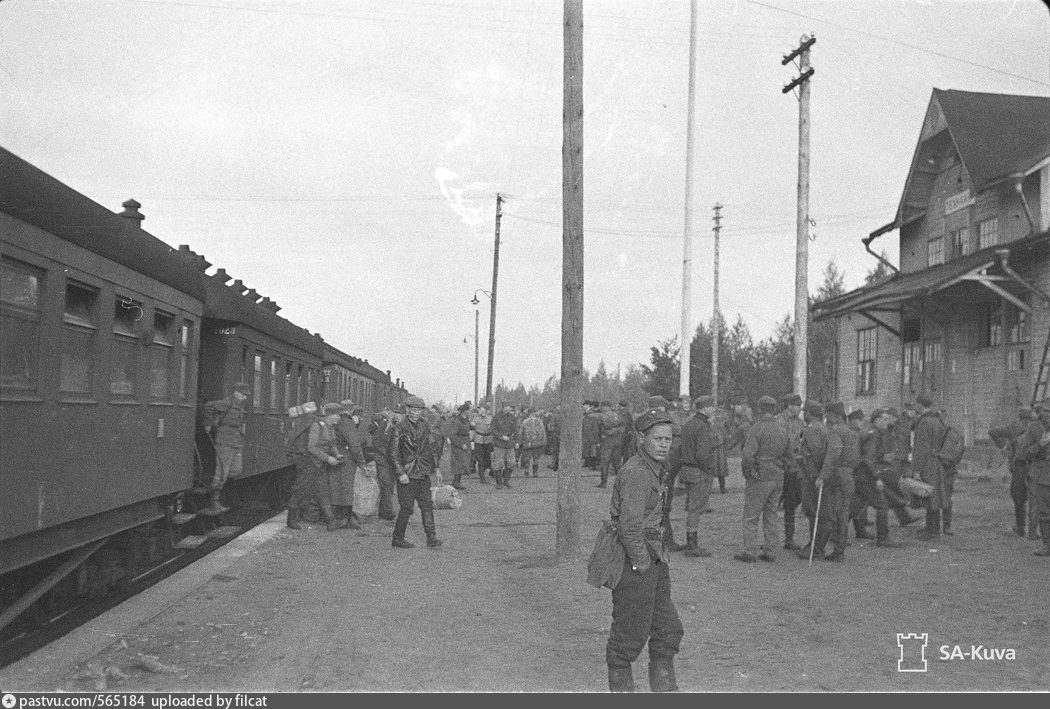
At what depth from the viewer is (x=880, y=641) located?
7.44 meters

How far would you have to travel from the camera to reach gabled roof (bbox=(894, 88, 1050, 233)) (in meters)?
24.8

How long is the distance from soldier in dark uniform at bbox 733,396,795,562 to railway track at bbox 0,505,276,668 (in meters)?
6.21

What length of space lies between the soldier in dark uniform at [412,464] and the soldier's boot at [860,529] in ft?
17.2

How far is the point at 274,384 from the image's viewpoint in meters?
16.2

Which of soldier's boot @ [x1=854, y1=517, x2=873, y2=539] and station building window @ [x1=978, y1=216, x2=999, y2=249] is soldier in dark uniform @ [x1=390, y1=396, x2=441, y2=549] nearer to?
soldier's boot @ [x1=854, y1=517, x2=873, y2=539]

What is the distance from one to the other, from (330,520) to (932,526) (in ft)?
25.8

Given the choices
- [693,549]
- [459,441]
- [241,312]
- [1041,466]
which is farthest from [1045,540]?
[459,441]

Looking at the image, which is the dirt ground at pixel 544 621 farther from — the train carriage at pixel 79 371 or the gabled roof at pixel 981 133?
the gabled roof at pixel 981 133

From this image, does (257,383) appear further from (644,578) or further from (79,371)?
(644,578)

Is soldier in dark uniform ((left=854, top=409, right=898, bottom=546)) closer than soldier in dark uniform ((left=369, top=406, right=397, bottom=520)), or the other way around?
soldier in dark uniform ((left=854, top=409, right=898, bottom=546))

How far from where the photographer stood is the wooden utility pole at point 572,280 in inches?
448

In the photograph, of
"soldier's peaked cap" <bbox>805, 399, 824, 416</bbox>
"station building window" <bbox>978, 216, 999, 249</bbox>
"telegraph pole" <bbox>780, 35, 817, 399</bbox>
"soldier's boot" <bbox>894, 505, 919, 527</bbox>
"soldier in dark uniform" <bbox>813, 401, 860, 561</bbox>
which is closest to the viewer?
"soldier in dark uniform" <bbox>813, 401, 860, 561</bbox>

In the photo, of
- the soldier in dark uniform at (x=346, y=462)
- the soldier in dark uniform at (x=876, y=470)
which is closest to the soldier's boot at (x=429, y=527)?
the soldier in dark uniform at (x=346, y=462)

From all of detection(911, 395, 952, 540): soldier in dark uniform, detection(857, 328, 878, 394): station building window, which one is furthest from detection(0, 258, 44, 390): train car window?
detection(857, 328, 878, 394): station building window
